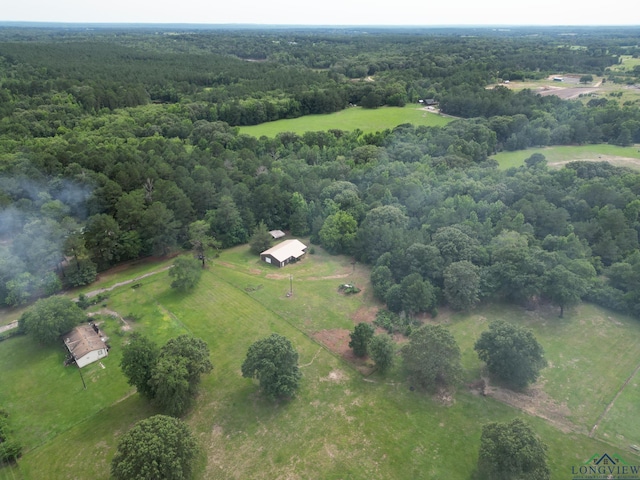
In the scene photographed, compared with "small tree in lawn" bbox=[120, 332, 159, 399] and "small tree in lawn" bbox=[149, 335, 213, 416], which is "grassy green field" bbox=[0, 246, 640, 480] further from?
"small tree in lawn" bbox=[120, 332, 159, 399]

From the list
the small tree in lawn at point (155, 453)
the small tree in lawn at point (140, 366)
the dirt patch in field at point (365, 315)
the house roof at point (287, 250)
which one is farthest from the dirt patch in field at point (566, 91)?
the small tree in lawn at point (155, 453)

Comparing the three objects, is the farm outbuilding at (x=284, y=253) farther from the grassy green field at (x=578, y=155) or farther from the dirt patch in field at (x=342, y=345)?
the grassy green field at (x=578, y=155)

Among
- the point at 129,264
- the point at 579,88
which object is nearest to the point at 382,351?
the point at 129,264

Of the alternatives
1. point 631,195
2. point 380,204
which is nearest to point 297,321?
point 380,204

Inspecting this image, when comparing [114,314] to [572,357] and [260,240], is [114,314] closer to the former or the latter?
[260,240]

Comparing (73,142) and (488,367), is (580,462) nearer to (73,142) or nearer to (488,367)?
(488,367)

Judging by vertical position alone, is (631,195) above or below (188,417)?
above
